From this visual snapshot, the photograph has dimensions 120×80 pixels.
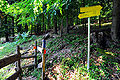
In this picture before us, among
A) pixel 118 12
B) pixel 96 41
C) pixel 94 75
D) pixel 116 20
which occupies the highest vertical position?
pixel 118 12

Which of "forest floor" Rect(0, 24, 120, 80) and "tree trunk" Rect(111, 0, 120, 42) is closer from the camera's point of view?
"forest floor" Rect(0, 24, 120, 80)

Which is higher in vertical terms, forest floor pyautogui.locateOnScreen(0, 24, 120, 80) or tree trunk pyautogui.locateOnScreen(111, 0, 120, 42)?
tree trunk pyautogui.locateOnScreen(111, 0, 120, 42)

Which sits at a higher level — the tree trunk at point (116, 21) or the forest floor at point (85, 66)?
the tree trunk at point (116, 21)

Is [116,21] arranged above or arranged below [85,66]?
above

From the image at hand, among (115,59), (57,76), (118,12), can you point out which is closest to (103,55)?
(115,59)

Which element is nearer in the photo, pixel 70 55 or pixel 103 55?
pixel 103 55

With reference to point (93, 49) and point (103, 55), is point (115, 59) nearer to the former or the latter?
point (103, 55)

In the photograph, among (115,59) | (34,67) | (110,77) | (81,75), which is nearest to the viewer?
(110,77)

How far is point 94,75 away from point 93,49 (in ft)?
5.72

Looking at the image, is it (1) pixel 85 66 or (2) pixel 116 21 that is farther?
(2) pixel 116 21

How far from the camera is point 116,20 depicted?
491cm

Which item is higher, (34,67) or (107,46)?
(107,46)

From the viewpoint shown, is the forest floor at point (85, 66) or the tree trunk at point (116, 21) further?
the tree trunk at point (116, 21)

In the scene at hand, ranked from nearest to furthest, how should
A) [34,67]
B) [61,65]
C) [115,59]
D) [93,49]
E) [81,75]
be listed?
[81,75] < [115,59] < [61,65] < [93,49] < [34,67]
